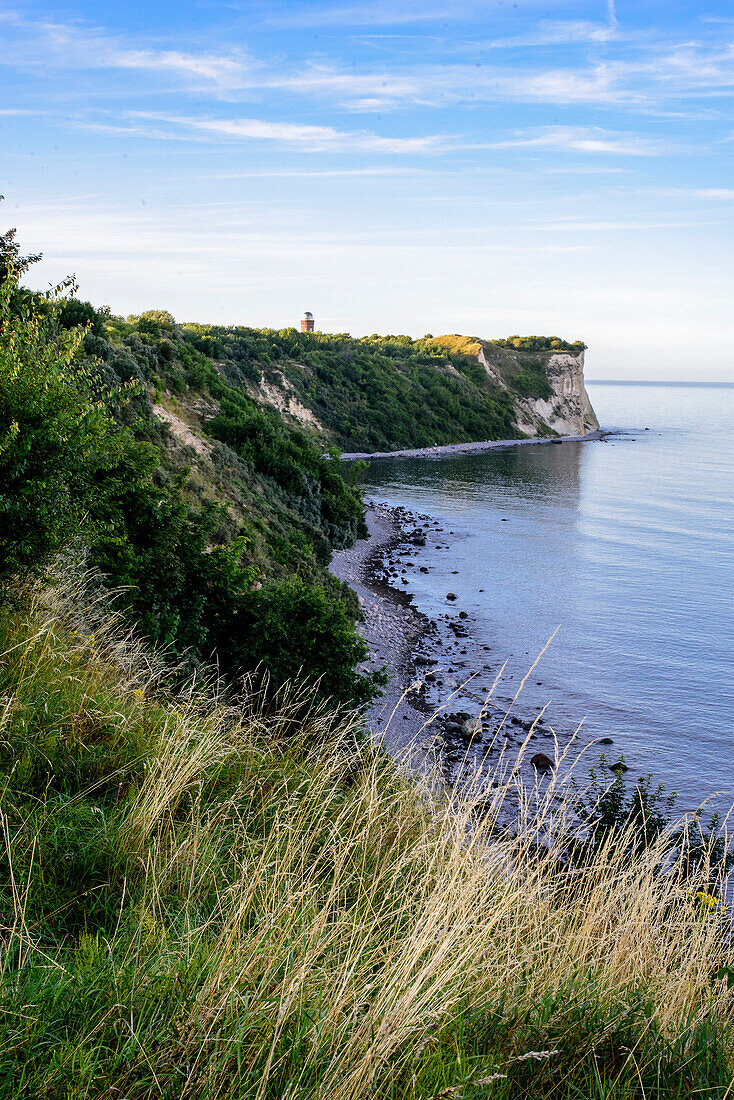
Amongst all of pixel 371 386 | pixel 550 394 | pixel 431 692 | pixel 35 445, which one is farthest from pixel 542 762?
pixel 550 394

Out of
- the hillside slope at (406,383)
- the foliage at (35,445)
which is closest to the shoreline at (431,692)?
the foliage at (35,445)

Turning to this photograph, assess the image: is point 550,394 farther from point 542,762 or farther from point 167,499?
point 167,499

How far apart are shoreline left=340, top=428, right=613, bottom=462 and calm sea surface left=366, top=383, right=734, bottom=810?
37.5 ft

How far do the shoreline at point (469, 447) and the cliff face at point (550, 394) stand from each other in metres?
2.48

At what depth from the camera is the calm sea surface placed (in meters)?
18.7

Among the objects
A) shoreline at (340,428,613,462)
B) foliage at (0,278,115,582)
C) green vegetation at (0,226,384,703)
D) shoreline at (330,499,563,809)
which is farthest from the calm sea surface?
foliage at (0,278,115,582)

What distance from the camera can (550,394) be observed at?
115000 mm

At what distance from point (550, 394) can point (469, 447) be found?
104ft

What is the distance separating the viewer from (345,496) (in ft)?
113

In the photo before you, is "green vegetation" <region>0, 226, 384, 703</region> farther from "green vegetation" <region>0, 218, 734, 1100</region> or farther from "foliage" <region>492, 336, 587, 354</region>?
"foliage" <region>492, 336, 587, 354</region>

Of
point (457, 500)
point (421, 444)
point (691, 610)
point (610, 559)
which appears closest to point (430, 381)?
point (421, 444)

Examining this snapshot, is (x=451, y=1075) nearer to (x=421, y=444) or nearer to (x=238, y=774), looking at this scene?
(x=238, y=774)

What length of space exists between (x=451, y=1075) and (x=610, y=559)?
36.0m

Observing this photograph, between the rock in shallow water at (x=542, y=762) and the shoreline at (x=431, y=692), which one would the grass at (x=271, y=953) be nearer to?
the shoreline at (x=431, y=692)
